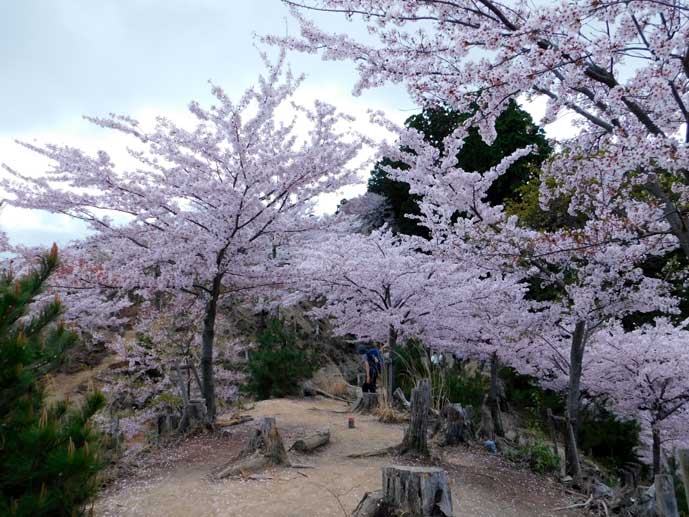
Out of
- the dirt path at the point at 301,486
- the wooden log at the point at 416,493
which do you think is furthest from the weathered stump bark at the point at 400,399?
the wooden log at the point at 416,493

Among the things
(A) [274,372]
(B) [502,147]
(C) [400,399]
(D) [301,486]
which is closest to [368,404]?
(C) [400,399]

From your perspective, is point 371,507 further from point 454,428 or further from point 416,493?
point 454,428

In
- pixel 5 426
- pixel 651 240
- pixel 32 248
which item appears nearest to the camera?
pixel 5 426

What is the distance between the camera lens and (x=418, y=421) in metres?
5.36

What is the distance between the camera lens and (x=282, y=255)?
15.6m

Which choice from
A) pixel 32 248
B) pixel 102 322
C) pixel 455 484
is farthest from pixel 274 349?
pixel 455 484

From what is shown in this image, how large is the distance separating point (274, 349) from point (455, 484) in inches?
245

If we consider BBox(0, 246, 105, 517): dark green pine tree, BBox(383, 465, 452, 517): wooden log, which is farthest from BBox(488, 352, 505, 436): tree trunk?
BBox(0, 246, 105, 517): dark green pine tree

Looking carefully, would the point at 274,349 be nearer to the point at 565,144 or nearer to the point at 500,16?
the point at 565,144

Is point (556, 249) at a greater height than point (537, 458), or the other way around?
point (556, 249)

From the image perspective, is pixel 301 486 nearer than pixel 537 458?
Yes

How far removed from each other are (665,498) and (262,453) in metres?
3.48

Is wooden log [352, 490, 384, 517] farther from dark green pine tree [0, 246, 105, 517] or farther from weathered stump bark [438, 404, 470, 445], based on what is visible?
weathered stump bark [438, 404, 470, 445]

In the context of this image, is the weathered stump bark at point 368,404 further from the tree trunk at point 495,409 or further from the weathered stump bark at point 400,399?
the tree trunk at point 495,409
